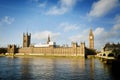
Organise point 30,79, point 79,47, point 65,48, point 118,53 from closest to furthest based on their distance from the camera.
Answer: point 30,79 → point 118,53 → point 79,47 → point 65,48

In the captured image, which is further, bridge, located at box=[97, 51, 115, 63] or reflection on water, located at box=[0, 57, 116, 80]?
bridge, located at box=[97, 51, 115, 63]

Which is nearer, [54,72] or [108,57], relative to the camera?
[54,72]

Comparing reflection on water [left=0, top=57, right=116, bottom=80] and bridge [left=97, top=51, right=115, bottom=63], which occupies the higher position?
bridge [left=97, top=51, right=115, bottom=63]

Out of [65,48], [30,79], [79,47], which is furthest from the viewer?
[65,48]

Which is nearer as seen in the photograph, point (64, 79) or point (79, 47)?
point (64, 79)

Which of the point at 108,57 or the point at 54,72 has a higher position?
the point at 108,57

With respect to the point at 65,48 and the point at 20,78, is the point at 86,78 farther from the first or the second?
the point at 65,48

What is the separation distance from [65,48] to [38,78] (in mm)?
159179

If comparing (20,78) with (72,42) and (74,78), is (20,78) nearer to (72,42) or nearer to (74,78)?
(74,78)

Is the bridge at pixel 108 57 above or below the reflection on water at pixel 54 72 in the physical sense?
above

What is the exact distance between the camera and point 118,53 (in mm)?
86750

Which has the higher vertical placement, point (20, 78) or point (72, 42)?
point (72, 42)

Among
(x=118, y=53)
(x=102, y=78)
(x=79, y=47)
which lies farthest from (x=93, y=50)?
(x=102, y=78)

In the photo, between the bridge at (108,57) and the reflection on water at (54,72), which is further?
the bridge at (108,57)
